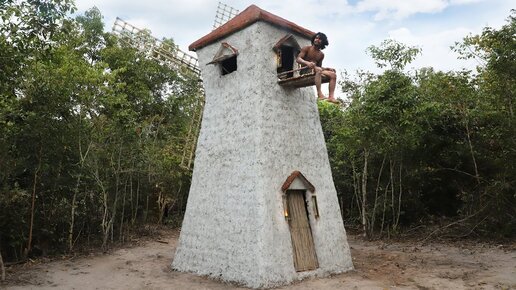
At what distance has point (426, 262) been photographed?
1036cm

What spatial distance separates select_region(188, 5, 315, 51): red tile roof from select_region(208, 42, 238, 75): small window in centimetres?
37

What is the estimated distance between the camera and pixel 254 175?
852cm

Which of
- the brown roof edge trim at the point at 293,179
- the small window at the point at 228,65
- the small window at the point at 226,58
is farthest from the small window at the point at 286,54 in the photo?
the brown roof edge trim at the point at 293,179

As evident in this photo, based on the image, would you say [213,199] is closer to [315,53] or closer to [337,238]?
[337,238]

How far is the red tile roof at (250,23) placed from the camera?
9.14 m

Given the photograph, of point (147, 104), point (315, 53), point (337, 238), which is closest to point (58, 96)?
point (315, 53)

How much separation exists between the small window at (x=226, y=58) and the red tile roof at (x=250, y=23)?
1.21ft

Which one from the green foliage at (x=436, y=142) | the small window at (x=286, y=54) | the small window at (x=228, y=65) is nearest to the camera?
the small window at (x=286, y=54)

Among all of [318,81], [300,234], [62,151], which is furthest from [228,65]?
[62,151]

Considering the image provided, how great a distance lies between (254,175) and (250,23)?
349 cm

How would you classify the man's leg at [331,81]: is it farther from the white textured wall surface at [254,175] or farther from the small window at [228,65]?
the small window at [228,65]

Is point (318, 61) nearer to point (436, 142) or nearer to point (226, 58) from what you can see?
point (226, 58)

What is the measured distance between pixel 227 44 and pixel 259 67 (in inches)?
49.8

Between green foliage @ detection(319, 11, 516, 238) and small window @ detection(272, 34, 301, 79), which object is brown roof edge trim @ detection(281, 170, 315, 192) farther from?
green foliage @ detection(319, 11, 516, 238)
